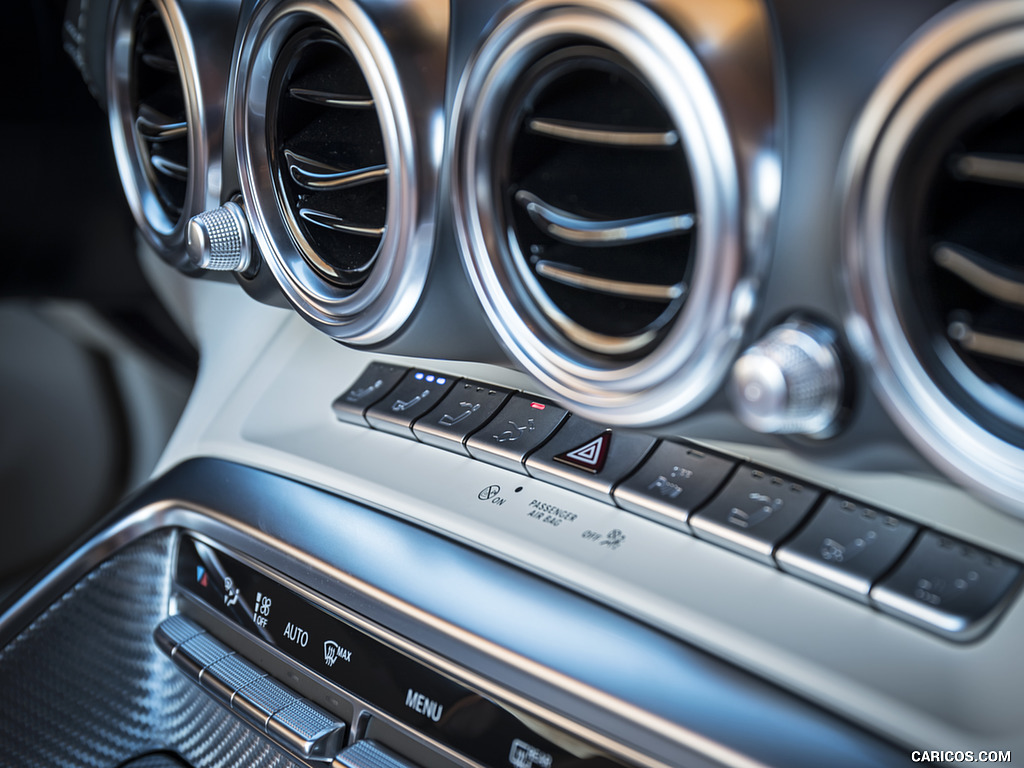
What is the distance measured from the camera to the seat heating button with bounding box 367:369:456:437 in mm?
757

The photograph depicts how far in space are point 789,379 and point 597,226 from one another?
0.45ft

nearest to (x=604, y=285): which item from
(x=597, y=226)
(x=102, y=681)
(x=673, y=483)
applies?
(x=597, y=226)

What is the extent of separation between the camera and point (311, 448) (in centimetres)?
81

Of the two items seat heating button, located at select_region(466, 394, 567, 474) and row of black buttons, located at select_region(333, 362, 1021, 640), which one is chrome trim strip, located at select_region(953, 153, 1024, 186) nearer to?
row of black buttons, located at select_region(333, 362, 1021, 640)

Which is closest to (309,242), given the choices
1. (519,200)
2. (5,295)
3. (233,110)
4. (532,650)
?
(233,110)

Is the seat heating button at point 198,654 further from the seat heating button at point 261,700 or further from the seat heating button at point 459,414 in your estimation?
the seat heating button at point 459,414

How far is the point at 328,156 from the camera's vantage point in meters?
0.67

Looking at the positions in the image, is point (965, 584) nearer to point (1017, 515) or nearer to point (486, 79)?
point (1017, 515)

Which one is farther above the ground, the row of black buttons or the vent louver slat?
the vent louver slat

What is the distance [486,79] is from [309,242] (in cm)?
24

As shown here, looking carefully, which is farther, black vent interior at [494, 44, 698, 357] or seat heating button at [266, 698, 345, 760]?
seat heating button at [266, 698, 345, 760]

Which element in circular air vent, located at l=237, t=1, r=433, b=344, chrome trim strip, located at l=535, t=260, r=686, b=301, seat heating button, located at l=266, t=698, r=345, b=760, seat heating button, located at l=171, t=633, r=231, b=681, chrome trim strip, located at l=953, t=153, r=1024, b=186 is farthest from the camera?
seat heating button, located at l=171, t=633, r=231, b=681

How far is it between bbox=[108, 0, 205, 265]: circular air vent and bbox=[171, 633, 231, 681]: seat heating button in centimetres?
35

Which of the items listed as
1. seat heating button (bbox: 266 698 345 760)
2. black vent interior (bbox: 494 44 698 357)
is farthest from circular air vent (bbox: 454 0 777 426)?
seat heating button (bbox: 266 698 345 760)
